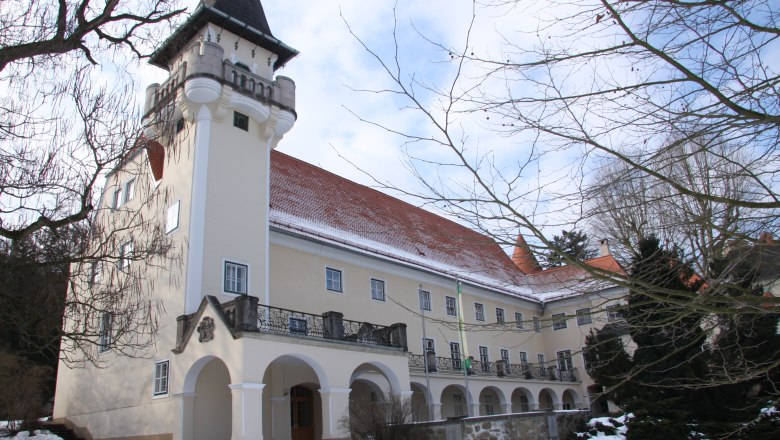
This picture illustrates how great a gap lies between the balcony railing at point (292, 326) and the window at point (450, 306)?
31.0 feet

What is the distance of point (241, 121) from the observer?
22.1m

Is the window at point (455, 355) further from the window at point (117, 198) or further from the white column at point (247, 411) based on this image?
the window at point (117, 198)

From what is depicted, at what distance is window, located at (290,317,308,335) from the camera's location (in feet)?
58.7

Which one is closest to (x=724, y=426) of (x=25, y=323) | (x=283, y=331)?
(x=283, y=331)

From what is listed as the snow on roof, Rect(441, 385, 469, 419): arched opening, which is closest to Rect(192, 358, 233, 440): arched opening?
the snow on roof

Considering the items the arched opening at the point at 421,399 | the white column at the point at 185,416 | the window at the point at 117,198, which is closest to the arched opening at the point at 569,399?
the arched opening at the point at 421,399

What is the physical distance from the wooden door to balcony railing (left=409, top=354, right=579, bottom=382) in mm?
4648

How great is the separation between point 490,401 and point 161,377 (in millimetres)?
18268

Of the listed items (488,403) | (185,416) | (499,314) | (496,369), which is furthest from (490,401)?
(185,416)

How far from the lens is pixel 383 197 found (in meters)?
34.1

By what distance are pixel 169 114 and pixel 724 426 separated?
14.8 m

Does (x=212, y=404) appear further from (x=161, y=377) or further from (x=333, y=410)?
(x=333, y=410)

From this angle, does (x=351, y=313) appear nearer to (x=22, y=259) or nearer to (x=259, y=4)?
(x=259, y=4)

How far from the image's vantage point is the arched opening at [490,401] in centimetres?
3088
